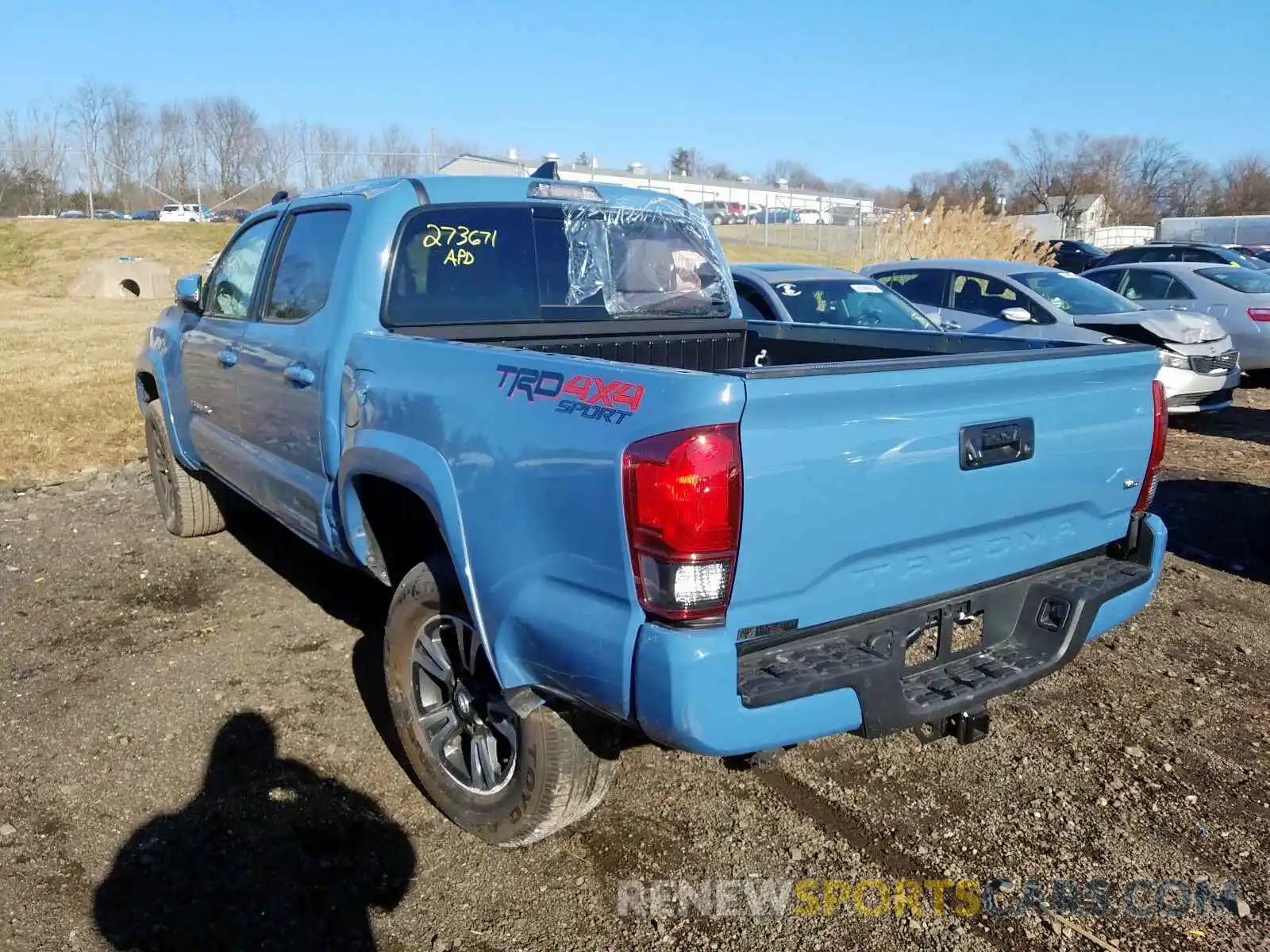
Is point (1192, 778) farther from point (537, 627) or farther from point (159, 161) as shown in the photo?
point (159, 161)

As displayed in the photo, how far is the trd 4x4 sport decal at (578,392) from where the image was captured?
240cm

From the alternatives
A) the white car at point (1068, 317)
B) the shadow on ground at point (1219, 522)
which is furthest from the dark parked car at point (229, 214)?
the shadow on ground at point (1219, 522)

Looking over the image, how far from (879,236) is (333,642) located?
16.3 metres

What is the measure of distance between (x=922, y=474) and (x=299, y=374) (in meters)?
2.44

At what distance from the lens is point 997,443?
2.73 meters

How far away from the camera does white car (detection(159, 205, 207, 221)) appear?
154 feet

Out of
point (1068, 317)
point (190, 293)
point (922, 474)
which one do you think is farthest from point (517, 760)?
point (1068, 317)

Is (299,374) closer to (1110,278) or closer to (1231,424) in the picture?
(1231,424)

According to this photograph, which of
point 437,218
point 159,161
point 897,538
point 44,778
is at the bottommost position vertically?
point 44,778

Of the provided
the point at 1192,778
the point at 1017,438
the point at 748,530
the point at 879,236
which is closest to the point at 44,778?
the point at 748,530

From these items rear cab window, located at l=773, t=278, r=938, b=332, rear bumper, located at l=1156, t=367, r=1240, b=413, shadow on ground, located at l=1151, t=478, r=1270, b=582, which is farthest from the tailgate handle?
rear bumper, located at l=1156, t=367, r=1240, b=413

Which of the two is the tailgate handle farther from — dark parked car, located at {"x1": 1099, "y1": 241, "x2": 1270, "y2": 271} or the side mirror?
dark parked car, located at {"x1": 1099, "y1": 241, "x2": 1270, "y2": 271}

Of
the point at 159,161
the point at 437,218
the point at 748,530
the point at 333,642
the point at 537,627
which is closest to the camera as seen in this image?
the point at 748,530

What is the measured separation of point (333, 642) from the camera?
4.86 metres
